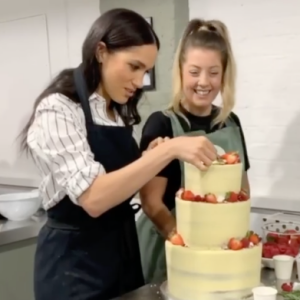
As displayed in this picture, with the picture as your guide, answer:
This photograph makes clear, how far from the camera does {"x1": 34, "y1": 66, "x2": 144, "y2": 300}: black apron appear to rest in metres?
1.57

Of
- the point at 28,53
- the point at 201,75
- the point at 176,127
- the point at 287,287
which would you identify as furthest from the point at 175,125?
the point at 28,53

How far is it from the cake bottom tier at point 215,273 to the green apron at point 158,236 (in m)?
0.35

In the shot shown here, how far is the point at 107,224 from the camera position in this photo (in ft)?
5.28

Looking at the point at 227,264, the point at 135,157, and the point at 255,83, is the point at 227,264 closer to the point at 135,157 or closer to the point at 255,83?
the point at 135,157

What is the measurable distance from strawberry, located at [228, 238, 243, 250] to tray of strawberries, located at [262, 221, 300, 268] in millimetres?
336

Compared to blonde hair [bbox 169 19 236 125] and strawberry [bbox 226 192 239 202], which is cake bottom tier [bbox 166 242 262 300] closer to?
strawberry [bbox 226 192 239 202]

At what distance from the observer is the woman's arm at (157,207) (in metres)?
1.73

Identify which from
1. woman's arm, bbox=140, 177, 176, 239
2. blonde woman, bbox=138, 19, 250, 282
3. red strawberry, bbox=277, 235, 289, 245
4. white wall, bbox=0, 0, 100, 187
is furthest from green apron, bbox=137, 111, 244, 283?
white wall, bbox=0, 0, 100, 187

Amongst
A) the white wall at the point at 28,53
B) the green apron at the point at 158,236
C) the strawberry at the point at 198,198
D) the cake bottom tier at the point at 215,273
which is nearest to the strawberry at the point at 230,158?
the strawberry at the point at 198,198

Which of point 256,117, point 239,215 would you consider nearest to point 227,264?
point 239,215

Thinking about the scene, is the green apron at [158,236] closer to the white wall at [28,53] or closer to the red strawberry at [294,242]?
the red strawberry at [294,242]

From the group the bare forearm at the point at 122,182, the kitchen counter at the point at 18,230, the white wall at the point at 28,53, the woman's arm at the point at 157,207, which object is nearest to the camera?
the bare forearm at the point at 122,182

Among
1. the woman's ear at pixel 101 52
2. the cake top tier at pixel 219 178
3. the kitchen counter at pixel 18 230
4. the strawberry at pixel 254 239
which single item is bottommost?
the kitchen counter at pixel 18 230

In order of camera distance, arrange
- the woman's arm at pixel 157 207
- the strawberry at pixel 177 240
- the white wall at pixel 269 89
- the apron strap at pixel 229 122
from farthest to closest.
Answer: the white wall at pixel 269 89
the apron strap at pixel 229 122
the woman's arm at pixel 157 207
the strawberry at pixel 177 240
